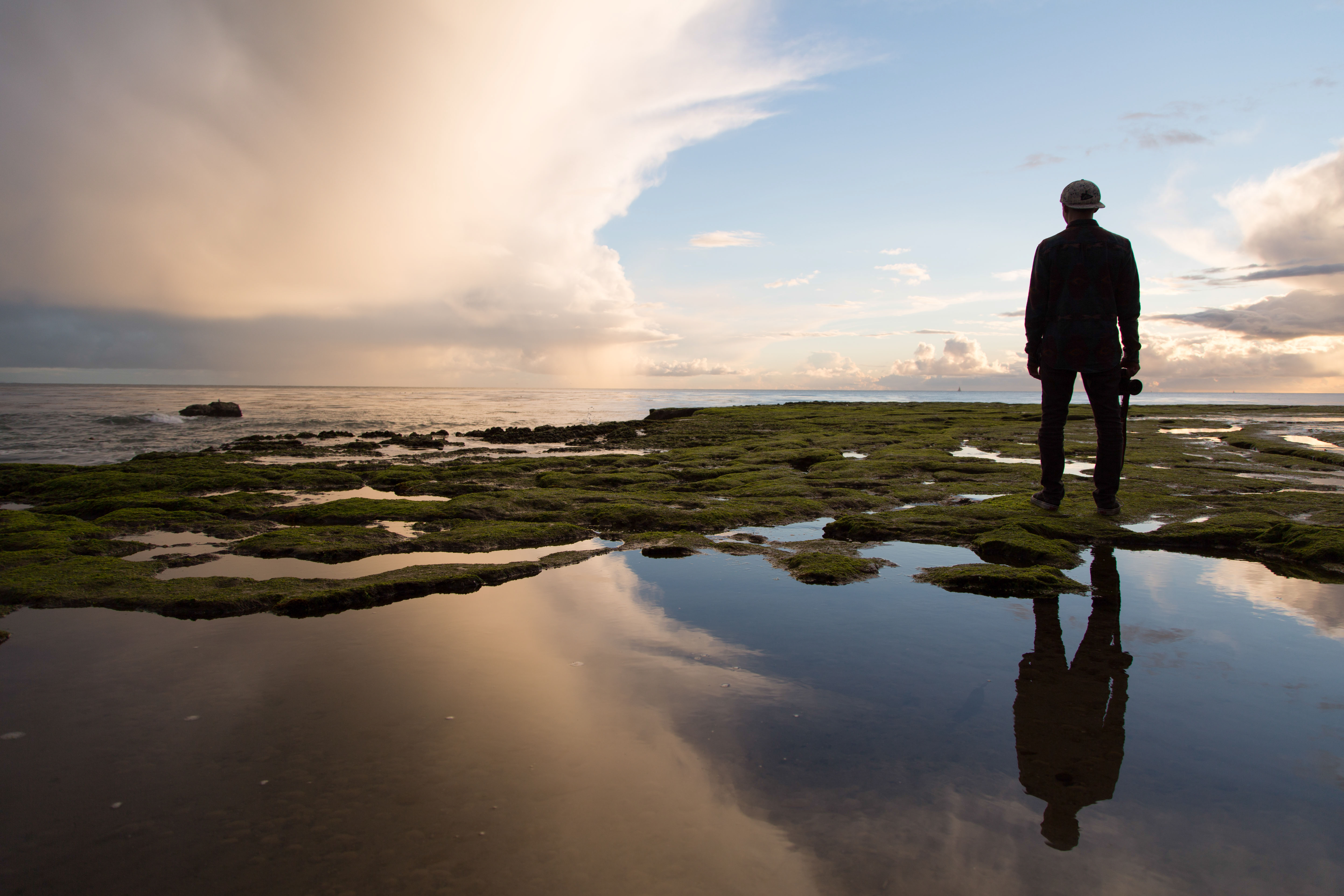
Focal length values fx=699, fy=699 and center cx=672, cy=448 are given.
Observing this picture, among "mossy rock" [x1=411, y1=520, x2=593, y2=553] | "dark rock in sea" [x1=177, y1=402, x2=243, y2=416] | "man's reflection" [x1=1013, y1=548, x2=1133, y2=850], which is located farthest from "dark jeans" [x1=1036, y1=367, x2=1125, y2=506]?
"dark rock in sea" [x1=177, y1=402, x2=243, y2=416]

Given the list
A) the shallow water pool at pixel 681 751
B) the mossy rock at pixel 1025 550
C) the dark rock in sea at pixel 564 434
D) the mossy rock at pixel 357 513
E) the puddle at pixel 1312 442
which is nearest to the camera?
the shallow water pool at pixel 681 751

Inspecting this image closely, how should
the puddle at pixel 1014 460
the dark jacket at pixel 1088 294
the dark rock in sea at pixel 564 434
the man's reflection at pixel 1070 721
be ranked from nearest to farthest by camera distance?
the man's reflection at pixel 1070 721, the dark jacket at pixel 1088 294, the puddle at pixel 1014 460, the dark rock in sea at pixel 564 434

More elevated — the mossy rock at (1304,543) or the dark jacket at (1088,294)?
the dark jacket at (1088,294)

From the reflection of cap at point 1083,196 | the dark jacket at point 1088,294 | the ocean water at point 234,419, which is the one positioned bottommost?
the ocean water at point 234,419

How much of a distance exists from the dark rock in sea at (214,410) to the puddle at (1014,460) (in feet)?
149

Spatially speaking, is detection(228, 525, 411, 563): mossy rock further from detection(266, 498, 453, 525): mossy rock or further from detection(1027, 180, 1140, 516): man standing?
detection(1027, 180, 1140, 516): man standing

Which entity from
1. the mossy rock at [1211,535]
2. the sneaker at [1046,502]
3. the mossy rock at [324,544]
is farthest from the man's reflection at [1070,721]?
the mossy rock at [324,544]

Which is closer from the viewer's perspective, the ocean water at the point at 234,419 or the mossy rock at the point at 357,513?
the mossy rock at the point at 357,513

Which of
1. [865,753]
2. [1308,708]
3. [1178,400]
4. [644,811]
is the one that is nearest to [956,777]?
[865,753]

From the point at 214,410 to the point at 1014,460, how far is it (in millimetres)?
48848

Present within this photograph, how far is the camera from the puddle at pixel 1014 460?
1151 centimetres

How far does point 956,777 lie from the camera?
263cm

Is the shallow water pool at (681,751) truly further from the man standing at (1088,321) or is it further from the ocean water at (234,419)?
the ocean water at (234,419)

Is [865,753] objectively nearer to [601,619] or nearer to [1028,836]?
[1028,836]
